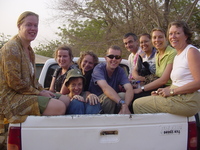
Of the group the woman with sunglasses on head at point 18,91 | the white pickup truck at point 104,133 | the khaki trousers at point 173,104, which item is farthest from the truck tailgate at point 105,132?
the woman with sunglasses on head at point 18,91

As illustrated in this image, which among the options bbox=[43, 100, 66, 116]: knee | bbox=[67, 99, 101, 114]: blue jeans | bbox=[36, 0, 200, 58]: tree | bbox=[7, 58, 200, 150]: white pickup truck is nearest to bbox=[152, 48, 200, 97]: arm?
bbox=[7, 58, 200, 150]: white pickup truck

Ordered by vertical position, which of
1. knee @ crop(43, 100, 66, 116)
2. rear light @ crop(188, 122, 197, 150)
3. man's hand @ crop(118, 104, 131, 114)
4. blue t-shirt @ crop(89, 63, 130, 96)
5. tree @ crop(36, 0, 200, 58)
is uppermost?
tree @ crop(36, 0, 200, 58)

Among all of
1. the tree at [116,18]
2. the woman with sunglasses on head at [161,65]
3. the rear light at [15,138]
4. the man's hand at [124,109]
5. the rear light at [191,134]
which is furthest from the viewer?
the tree at [116,18]

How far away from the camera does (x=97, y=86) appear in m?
3.09

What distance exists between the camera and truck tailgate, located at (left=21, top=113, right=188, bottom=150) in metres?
1.83

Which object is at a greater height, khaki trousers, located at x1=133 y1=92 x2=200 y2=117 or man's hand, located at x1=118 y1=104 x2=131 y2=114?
khaki trousers, located at x1=133 y1=92 x2=200 y2=117

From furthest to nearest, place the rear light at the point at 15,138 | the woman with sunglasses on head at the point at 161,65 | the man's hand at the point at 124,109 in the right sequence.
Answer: the woman with sunglasses on head at the point at 161,65 < the man's hand at the point at 124,109 < the rear light at the point at 15,138

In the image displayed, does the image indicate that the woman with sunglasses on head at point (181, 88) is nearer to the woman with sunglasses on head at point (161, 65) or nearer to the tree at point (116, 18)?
Result: the woman with sunglasses on head at point (161, 65)

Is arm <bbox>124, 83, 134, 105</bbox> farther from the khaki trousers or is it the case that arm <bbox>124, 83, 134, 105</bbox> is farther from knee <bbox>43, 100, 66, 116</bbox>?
knee <bbox>43, 100, 66, 116</bbox>

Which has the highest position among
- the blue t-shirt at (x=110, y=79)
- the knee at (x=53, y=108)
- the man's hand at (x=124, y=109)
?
the blue t-shirt at (x=110, y=79)

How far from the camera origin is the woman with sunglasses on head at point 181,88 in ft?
7.23

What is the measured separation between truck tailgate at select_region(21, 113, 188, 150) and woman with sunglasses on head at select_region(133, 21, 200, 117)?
0.19 meters

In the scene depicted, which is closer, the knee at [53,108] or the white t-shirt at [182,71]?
the knee at [53,108]

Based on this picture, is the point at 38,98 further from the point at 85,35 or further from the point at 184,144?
the point at 85,35
